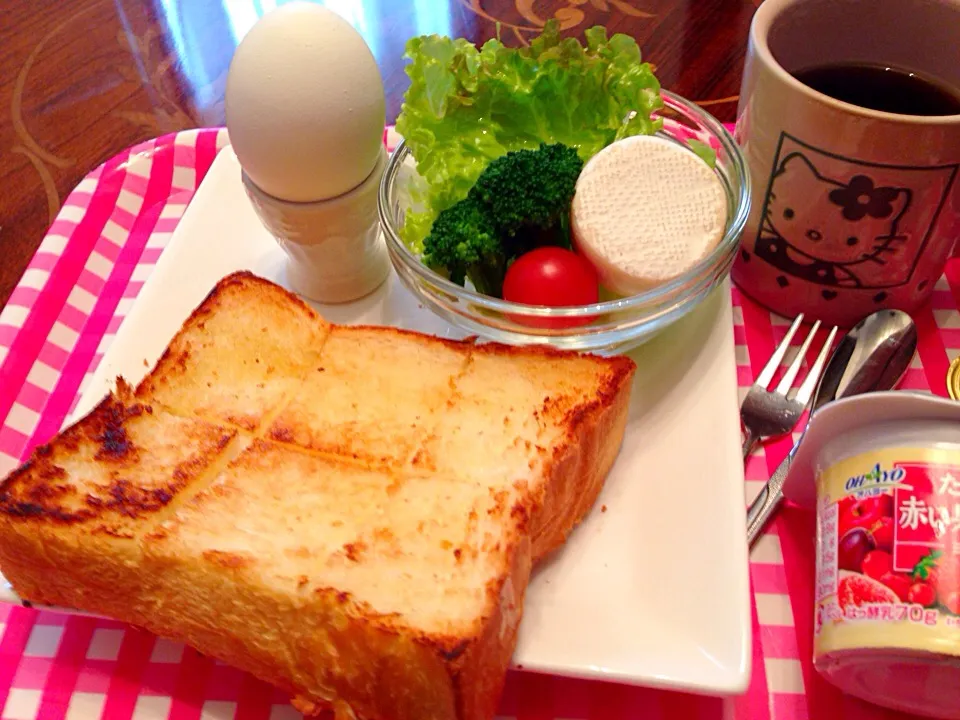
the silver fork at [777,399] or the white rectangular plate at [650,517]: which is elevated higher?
the white rectangular plate at [650,517]

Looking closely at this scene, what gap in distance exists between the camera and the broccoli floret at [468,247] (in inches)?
46.3

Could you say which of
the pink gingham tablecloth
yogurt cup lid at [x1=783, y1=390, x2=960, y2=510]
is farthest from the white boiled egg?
yogurt cup lid at [x1=783, y1=390, x2=960, y2=510]

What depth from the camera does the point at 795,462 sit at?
3.33 feet

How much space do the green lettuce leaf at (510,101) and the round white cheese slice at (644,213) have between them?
0.47 ft

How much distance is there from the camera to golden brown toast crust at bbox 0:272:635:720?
85 cm

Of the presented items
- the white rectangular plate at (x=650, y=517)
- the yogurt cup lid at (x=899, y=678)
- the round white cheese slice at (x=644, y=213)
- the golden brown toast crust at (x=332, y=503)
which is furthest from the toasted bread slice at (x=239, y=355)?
the yogurt cup lid at (x=899, y=678)

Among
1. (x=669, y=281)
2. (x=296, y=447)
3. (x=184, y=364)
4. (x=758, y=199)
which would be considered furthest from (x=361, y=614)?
(x=758, y=199)

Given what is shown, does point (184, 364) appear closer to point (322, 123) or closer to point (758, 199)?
point (322, 123)

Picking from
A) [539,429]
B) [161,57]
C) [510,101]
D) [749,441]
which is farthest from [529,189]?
[161,57]

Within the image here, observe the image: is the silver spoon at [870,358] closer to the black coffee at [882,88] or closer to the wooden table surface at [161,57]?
the black coffee at [882,88]

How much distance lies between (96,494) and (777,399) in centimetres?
96

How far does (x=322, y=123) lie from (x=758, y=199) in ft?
2.23

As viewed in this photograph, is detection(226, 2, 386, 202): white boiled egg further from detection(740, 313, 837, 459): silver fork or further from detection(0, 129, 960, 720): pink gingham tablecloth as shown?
detection(740, 313, 837, 459): silver fork

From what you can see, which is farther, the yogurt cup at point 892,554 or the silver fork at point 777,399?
the silver fork at point 777,399
